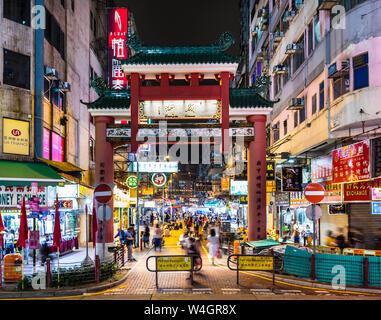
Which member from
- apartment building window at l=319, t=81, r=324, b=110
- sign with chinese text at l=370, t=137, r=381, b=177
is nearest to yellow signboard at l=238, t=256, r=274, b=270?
sign with chinese text at l=370, t=137, r=381, b=177

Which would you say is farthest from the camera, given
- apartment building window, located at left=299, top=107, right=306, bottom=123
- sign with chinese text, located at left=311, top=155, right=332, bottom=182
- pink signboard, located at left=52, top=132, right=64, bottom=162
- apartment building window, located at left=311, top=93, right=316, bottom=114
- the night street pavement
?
apartment building window, located at left=299, top=107, right=306, bottom=123

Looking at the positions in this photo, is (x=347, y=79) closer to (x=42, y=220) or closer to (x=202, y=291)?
(x=202, y=291)

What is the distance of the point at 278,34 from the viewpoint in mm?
34469

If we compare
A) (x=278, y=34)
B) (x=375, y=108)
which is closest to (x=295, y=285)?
(x=375, y=108)

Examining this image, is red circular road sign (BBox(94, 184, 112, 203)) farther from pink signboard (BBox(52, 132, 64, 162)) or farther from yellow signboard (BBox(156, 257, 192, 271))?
pink signboard (BBox(52, 132, 64, 162))

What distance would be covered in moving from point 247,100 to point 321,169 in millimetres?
6238

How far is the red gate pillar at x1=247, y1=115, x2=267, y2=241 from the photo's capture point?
2109 centimetres

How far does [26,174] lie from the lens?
20406 millimetres

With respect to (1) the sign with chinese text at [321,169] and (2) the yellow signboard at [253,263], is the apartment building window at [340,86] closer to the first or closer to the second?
(1) the sign with chinese text at [321,169]

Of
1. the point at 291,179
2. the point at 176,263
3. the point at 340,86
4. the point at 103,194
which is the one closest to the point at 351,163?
the point at 340,86

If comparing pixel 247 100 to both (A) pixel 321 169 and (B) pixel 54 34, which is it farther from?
(B) pixel 54 34

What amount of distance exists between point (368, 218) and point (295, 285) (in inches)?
295

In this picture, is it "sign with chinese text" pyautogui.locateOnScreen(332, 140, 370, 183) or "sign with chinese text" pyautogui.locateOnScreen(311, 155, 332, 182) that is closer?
"sign with chinese text" pyautogui.locateOnScreen(332, 140, 370, 183)

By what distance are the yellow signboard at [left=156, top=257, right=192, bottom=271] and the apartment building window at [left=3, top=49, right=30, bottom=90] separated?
1334 cm
